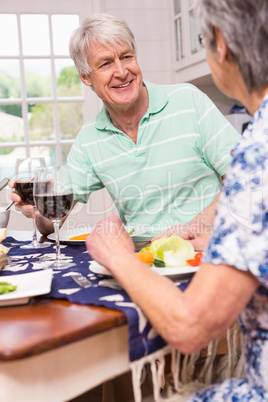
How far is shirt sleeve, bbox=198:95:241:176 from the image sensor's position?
1.67m

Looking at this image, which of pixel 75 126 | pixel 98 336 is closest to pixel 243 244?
pixel 98 336

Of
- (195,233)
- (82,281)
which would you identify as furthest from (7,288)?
(195,233)

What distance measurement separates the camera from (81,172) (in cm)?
188

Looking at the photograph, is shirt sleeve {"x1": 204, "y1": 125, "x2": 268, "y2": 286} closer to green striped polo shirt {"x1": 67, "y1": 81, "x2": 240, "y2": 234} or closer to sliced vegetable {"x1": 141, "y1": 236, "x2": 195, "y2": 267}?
sliced vegetable {"x1": 141, "y1": 236, "x2": 195, "y2": 267}

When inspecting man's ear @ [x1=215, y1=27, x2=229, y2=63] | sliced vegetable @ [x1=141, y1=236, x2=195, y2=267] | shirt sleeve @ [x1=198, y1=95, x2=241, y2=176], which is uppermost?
man's ear @ [x1=215, y1=27, x2=229, y2=63]

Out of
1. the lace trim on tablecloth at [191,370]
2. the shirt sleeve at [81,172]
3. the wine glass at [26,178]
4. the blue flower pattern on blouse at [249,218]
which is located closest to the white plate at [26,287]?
the lace trim on tablecloth at [191,370]

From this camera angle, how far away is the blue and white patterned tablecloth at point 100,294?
0.80 metres

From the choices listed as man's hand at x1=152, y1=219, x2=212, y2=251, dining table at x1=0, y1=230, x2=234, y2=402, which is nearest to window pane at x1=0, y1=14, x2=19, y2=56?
man's hand at x1=152, y1=219, x2=212, y2=251

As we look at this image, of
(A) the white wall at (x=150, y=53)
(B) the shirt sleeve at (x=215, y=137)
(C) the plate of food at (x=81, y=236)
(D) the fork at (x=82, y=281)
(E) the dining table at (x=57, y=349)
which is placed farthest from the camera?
(A) the white wall at (x=150, y=53)

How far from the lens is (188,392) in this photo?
94cm

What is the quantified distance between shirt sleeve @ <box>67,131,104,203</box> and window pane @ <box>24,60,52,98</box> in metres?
2.21

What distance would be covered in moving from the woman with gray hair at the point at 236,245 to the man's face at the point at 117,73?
37.1 inches

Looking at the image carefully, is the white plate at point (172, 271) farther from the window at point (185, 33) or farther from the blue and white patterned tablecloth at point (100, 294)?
the window at point (185, 33)

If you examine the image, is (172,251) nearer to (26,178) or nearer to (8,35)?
(26,178)
